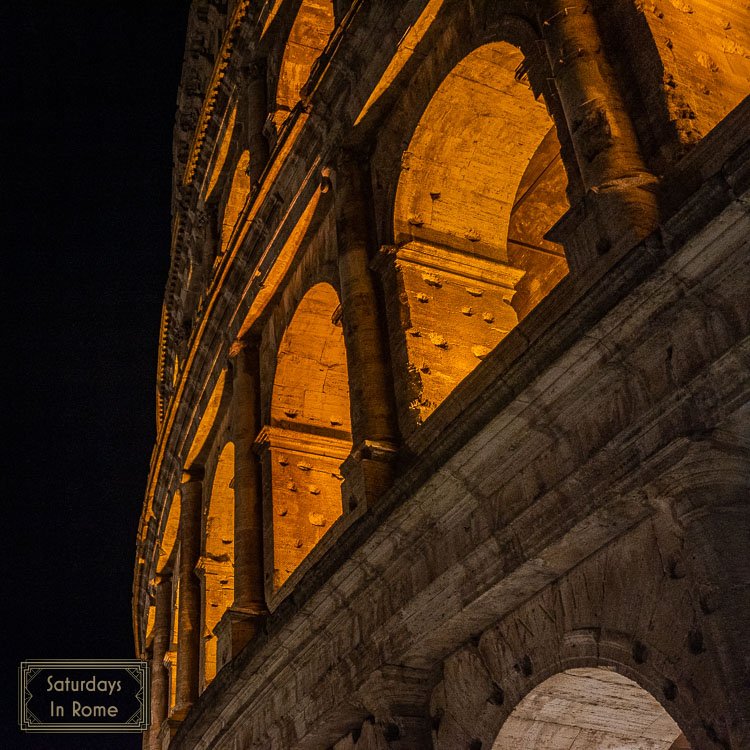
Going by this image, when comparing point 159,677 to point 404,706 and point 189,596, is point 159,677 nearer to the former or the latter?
point 189,596

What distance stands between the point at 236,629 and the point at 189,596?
365cm

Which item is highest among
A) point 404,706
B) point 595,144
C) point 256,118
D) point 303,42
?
point 303,42

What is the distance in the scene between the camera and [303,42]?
506 inches

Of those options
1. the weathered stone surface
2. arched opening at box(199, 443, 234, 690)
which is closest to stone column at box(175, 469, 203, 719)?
the weathered stone surface

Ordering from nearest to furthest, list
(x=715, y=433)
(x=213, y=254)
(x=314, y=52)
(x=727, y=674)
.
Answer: (x=727, y=674) → (x=715, y=433) → (x=314, y=52) → (x=213, y=254)

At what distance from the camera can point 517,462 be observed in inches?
234

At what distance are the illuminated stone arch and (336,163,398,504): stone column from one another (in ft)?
0.62

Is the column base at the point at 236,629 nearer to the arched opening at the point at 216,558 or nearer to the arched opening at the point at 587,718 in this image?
the arched opening at the point at 216,558

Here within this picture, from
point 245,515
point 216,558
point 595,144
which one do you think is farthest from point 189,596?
point 595,144

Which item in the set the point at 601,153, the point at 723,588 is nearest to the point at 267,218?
the point at 601,153

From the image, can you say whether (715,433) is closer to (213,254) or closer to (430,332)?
(430,332)

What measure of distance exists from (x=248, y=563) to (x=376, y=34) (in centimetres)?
507

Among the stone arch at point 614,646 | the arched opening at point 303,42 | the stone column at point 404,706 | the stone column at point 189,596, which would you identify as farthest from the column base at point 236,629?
the arched opening at point 303,42

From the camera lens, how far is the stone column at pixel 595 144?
558 cm
